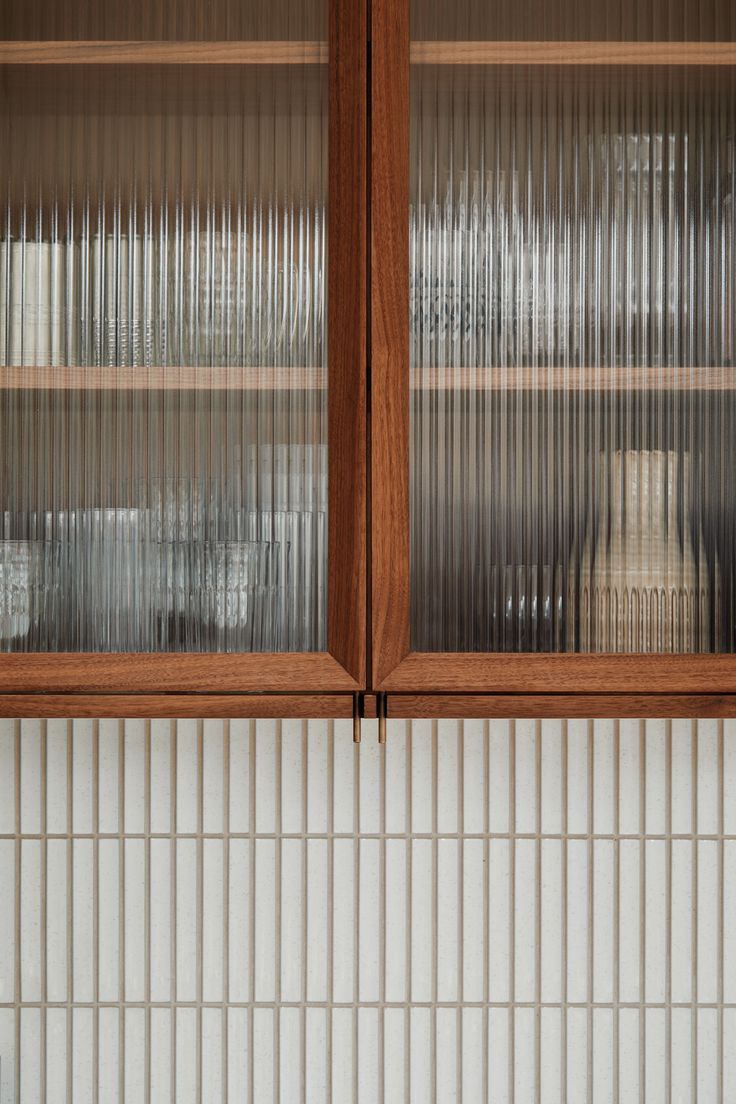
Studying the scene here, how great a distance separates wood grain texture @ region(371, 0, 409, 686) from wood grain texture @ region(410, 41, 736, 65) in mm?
94

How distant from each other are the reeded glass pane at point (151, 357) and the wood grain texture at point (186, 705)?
5 centimetres

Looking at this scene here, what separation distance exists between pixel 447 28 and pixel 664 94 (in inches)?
9.1

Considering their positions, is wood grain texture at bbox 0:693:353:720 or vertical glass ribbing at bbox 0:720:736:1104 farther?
vertical glass ribbing at bbox 0:720:736:1104

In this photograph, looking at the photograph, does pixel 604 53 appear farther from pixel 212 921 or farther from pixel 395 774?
pixel 212 921

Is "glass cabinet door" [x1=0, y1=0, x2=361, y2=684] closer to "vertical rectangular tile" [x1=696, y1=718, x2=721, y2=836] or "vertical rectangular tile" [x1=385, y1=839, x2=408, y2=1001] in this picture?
"vertical rectangular tile" [x1=385, y1=839, x2=408, y2=1001]

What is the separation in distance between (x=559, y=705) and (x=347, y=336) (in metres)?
0.42

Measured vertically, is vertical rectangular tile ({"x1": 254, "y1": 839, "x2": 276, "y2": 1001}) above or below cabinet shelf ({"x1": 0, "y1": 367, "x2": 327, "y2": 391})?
below

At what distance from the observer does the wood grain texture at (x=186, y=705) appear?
0.97m

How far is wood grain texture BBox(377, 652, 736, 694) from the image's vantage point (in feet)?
3.17

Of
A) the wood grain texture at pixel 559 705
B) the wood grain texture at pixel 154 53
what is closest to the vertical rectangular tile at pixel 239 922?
the wood grain texture at pixel 559 705

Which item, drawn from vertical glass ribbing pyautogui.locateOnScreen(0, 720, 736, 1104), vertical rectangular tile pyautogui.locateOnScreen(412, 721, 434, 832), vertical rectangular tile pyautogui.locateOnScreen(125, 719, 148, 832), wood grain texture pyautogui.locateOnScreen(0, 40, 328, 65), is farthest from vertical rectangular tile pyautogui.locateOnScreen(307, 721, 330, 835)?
wood grain texture pyautogui.locateOnScreen(0, 40, 328, 65)

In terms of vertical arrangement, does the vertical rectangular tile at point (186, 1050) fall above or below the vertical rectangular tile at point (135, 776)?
below

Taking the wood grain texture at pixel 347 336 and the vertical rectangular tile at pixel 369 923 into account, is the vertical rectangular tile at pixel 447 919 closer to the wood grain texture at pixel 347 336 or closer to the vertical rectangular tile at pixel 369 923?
the vertical rectangular tile at pixel 369 923

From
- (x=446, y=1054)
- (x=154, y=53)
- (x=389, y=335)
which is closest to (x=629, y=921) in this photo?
(x=446, y=1054)
